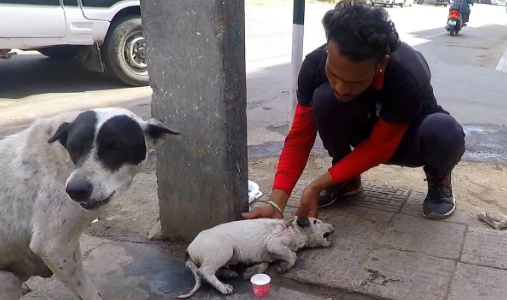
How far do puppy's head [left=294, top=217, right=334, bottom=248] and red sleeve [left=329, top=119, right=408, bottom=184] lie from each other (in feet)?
0.83

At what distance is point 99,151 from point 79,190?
180mm

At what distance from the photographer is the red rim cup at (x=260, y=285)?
2.33 m

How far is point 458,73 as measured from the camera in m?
9.11

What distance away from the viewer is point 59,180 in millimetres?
2059

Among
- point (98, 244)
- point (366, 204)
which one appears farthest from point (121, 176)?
point (366, 204)

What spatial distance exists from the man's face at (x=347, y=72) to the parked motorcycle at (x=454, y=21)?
50.1ft

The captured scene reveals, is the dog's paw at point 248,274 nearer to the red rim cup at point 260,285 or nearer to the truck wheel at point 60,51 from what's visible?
the red rim cup at point 260,285

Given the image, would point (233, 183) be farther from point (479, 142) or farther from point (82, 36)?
point (82, 36)

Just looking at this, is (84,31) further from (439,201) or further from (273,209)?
(439,201)

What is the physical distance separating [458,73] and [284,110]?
4.54 m

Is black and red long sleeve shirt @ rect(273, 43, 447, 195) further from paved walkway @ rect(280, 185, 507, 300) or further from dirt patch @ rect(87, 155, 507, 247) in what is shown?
dirt patch @ rect(87, 155, 507, 247)

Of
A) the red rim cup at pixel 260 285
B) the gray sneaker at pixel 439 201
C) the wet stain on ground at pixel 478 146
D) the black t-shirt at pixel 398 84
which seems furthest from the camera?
the wet stain on ground at pixel 478 146

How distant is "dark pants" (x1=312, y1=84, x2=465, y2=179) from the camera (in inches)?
112

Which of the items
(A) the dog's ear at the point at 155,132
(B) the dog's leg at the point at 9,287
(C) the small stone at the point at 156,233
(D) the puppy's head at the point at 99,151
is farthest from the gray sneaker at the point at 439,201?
(B) the dog's leg at the point at 9,287
